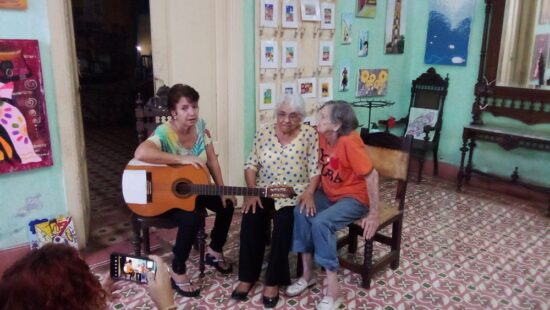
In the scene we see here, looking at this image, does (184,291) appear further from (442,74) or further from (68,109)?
(442,74)

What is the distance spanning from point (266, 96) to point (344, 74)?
3.62ft

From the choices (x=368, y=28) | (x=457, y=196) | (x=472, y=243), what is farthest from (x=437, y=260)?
(x=368, y=28)

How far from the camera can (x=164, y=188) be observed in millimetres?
2504

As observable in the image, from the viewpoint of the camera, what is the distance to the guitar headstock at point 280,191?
236 centimetres

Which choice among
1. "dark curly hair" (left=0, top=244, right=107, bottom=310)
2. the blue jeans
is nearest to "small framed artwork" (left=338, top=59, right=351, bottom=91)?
the blue jeans

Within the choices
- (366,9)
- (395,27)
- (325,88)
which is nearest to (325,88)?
(325,88)

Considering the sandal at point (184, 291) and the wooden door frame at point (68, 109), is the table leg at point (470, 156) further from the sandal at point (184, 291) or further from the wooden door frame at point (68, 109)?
the wooden door frame at point (68, 109)

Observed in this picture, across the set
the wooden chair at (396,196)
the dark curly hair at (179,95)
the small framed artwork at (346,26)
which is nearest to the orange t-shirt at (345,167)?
the wooden chair at (396,196)

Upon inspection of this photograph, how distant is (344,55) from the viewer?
4504 millimetres

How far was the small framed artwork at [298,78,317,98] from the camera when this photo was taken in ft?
13.4

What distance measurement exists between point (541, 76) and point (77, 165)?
4.22 meters

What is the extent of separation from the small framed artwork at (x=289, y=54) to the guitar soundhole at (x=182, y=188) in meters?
1.76

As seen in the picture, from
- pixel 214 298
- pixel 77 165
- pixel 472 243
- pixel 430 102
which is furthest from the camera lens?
pixel 430 102

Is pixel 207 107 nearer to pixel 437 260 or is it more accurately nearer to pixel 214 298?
pixel 214 298
